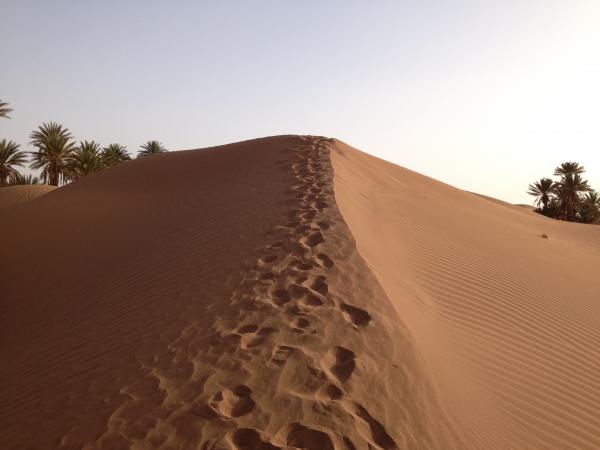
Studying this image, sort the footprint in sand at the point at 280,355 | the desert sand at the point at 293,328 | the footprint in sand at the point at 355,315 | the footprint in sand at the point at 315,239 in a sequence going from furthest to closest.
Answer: the footprint in sand at the point at 315,239, the footprint in sand at the point at 355,315, the footprint in sand at the point at 280,355, the desert sand at the point at 293,328

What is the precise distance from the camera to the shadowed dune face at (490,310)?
4.02m

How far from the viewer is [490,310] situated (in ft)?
20.6

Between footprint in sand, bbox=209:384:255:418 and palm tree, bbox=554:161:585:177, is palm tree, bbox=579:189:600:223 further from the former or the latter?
footprint in sand, bbox=209:384:255:418

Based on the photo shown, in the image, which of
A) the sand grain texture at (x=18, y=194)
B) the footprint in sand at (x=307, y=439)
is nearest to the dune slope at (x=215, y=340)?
the footprint in sand at (x=307, y=439)

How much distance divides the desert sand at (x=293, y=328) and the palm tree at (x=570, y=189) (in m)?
31.5

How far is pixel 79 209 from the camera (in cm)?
1167

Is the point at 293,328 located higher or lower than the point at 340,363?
higher

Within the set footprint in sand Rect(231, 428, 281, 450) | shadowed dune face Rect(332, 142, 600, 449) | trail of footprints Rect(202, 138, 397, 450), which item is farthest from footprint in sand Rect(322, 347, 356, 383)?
footprint in sand Rect(231, 428, 281, 450)

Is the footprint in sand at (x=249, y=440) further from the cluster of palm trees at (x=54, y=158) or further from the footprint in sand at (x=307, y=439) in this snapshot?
the cluster of palm trees at (x=54, y=158)

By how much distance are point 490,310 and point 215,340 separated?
12.6ft

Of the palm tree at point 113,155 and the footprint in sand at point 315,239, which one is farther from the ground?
the palm tree at point 113,155

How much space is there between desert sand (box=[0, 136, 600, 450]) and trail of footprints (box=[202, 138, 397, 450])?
0.06 ft

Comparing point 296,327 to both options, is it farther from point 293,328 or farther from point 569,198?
point 569,198

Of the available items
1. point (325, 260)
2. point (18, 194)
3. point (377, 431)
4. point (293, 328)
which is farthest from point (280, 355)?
point (18, 194)
